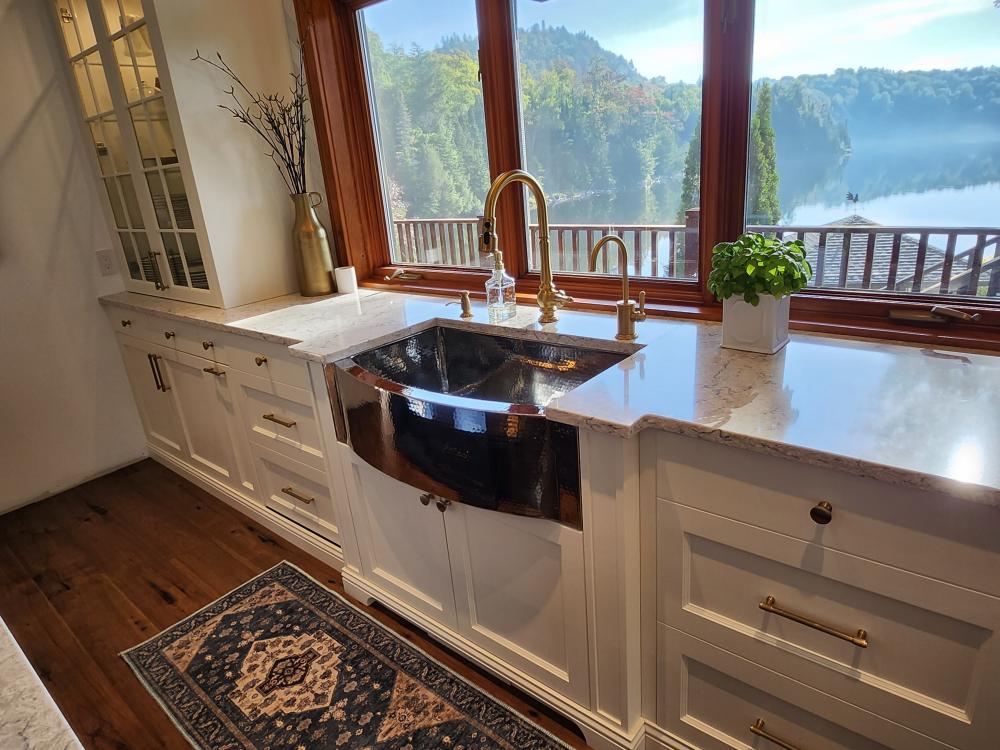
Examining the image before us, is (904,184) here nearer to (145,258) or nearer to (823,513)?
(823,513)

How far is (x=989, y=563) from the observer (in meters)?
0.85

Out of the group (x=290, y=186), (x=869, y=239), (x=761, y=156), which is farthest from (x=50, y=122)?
(x=869, y=239)

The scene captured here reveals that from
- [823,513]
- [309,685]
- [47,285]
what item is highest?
[47,285]

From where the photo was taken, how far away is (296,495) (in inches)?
86.4

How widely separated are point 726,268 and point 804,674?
79 cm

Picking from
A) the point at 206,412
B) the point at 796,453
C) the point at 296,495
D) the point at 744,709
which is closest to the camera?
the point at 796,453

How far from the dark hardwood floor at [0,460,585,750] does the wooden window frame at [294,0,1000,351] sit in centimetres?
113

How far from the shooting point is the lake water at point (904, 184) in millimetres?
1286

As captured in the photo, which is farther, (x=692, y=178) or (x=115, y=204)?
(x=115, y=204)

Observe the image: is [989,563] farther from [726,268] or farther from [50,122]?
[50,122]

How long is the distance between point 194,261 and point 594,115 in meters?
1.66

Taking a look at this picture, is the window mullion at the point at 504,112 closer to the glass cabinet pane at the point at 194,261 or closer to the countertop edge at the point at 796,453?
the countertop edge at the point at 796,453

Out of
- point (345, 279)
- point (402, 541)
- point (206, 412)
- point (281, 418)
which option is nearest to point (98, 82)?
point (345, 279)

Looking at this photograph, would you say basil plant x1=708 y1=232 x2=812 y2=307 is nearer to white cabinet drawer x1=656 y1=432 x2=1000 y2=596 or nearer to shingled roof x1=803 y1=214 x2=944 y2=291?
shingled roof x1=803 y1=214 x2=944 y2=291
